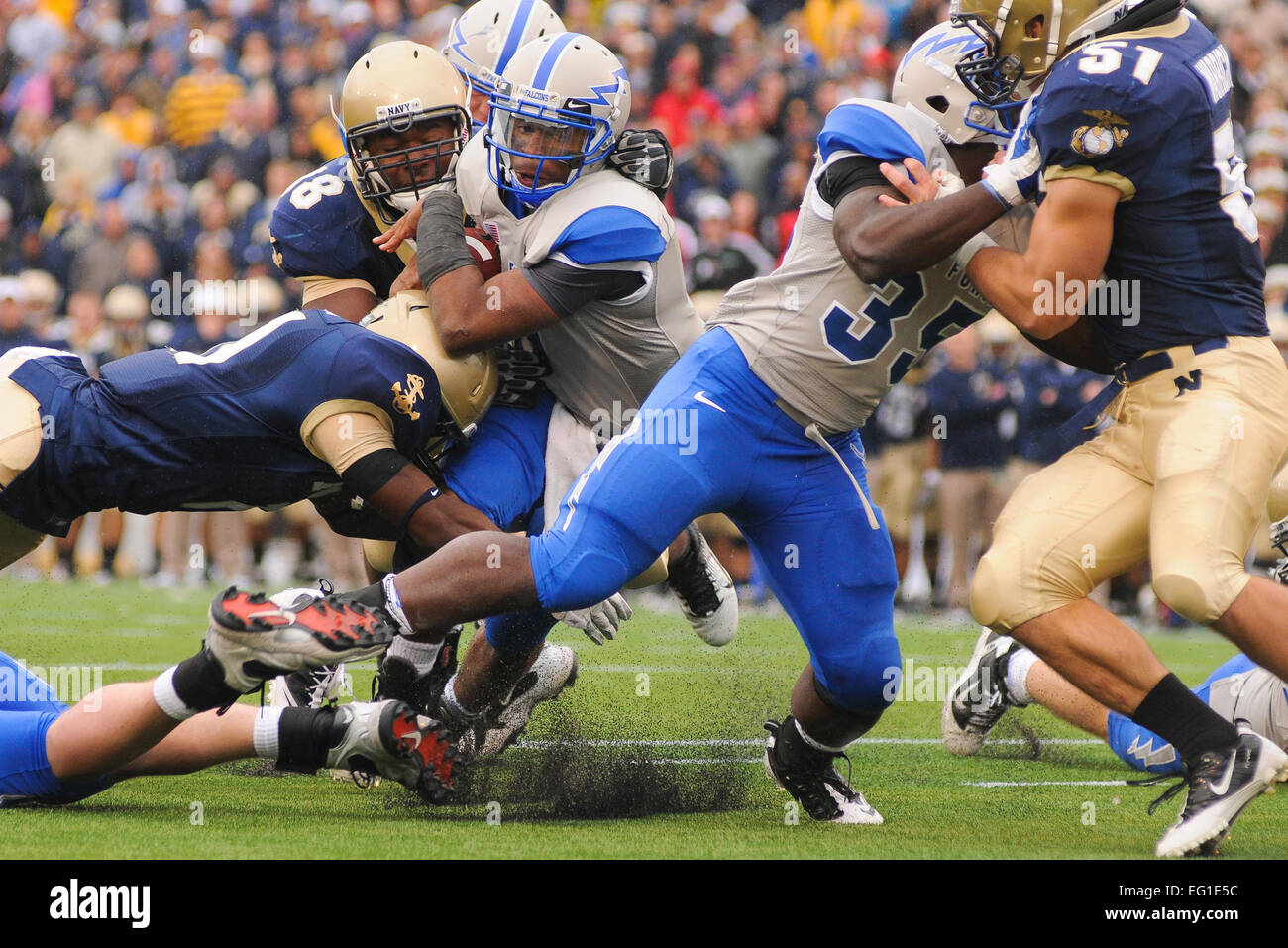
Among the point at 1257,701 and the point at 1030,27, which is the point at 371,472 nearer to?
the point at 1030,27

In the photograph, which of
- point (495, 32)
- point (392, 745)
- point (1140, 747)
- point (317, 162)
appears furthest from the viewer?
point (317, 162)

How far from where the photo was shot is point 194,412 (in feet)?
11.6

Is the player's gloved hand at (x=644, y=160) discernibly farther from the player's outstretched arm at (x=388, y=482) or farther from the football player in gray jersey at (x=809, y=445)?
the player's outstretched arm at (x=388, y=482)

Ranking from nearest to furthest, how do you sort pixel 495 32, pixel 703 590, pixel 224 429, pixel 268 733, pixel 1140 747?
pixel 268 733 → pixel 224 429 → pixel 1140 747 → pixel 703 590 → pixel 495 32

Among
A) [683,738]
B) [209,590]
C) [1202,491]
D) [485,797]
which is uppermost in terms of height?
[1202,491]

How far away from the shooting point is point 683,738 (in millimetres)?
4852

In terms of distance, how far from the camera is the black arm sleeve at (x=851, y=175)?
345 centimetres

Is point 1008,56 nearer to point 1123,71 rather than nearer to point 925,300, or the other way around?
point 1123,71

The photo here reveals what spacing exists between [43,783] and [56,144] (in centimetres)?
967

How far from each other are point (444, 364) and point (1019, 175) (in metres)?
1.46

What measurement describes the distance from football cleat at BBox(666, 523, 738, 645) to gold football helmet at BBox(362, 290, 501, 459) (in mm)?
731

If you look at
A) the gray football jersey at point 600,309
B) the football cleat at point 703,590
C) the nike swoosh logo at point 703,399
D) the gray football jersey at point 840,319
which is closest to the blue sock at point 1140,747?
the football cleat at point 703,590

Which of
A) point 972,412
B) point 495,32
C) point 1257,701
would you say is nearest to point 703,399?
point 1257,701

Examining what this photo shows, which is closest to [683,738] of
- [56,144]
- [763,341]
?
[763,341]
